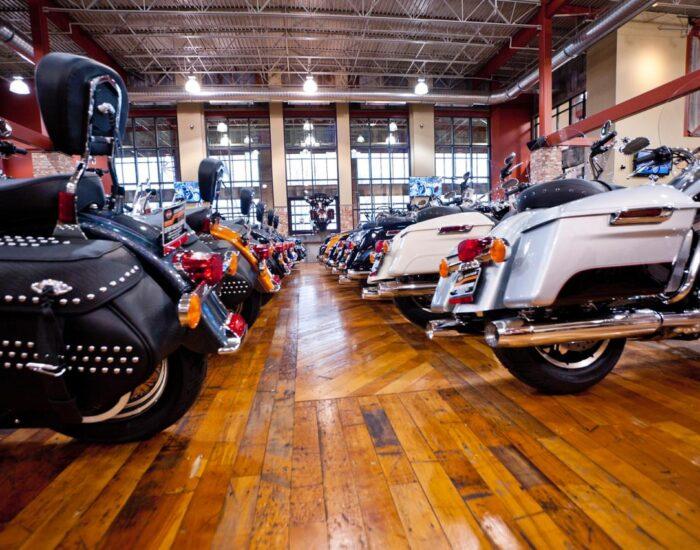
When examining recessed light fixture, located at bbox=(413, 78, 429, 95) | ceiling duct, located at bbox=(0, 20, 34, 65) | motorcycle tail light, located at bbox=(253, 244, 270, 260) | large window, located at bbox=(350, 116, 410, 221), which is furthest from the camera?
large window, located at bbox=(350, 116, 410, 221)

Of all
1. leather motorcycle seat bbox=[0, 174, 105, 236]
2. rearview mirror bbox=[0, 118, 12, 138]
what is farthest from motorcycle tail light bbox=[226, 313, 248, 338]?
rearview mirror bbox=[0, 118, 12, 138]

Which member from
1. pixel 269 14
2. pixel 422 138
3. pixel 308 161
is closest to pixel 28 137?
pixel 269 14

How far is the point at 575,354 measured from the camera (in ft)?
6.45

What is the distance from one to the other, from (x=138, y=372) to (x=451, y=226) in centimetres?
249

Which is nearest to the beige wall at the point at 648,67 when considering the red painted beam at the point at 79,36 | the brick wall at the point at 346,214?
the brick wall at the point at 346,214

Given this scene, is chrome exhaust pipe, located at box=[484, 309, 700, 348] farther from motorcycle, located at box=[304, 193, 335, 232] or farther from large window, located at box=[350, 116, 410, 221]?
large window, located at box=[350, 116, 410, 221]

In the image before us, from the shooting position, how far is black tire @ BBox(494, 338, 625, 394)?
1861 millimetres

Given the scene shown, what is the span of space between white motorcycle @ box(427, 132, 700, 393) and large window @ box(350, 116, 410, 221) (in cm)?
1409

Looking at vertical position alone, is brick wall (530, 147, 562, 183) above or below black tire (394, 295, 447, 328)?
above

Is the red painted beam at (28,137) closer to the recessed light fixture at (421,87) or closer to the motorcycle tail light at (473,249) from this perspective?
the recessed light fixture at (421,87)

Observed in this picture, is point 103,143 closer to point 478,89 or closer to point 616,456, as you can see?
point 616,456

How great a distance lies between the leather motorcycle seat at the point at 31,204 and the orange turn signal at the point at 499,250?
1589 mm

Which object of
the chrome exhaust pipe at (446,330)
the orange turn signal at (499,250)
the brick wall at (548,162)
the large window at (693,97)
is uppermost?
the large window at (693,97)

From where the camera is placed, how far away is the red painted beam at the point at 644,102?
21.6 ft
